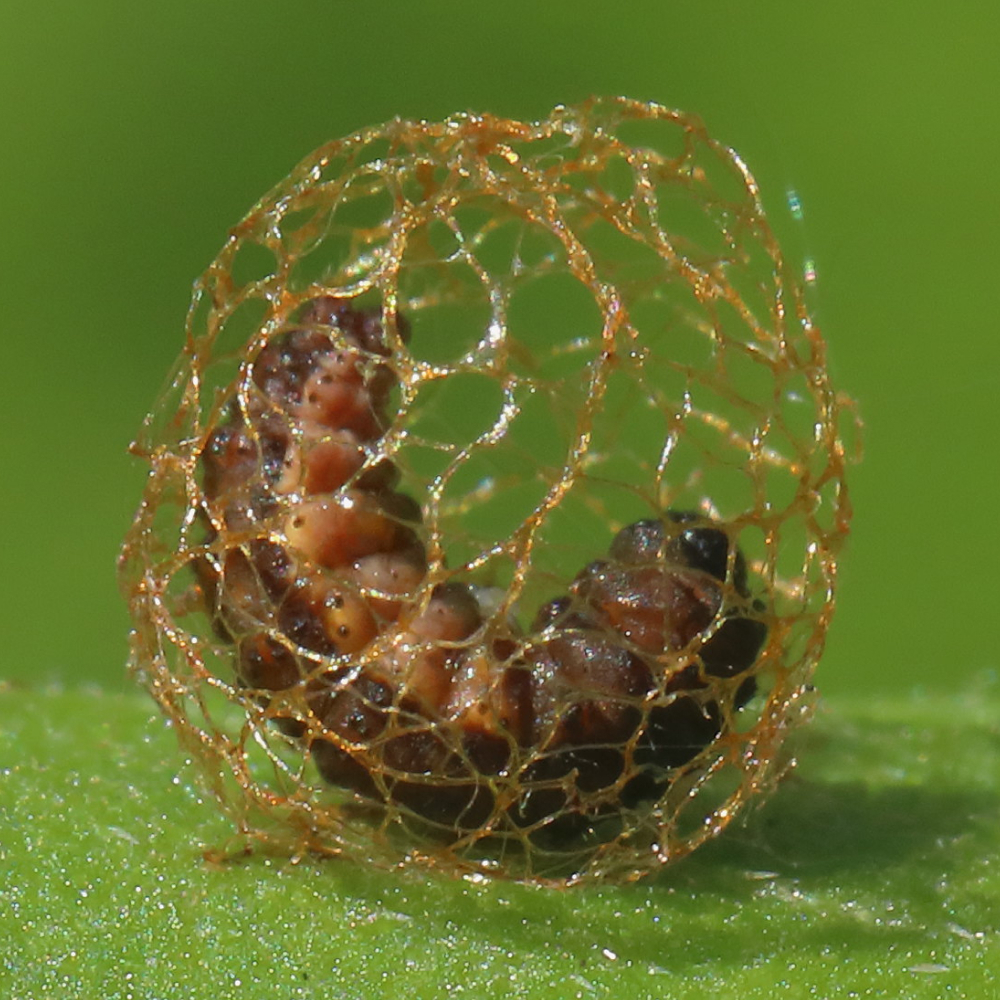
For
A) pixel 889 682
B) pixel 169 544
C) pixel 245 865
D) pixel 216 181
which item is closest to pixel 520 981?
pixel 245 865

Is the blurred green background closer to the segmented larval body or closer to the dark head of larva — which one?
the dark head of larva

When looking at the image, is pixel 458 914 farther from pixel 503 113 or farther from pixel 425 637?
pixel 503 113

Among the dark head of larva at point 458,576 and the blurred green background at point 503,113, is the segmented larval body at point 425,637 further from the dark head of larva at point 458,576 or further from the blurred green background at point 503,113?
the blurred green background at point 503,113

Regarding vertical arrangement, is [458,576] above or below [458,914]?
above

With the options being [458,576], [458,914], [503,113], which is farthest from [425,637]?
[503,113]

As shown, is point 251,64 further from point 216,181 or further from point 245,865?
point 245,865

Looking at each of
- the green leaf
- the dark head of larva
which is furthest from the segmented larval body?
the green leaf

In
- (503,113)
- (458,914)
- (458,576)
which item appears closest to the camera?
(458,914)
